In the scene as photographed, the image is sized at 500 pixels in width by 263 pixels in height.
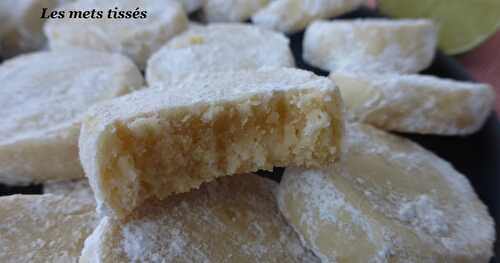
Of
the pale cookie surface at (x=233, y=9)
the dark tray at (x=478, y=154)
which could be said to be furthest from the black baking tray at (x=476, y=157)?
the pale cookie surface at (x=233, y=9)

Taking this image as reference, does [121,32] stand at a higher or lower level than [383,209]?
higher

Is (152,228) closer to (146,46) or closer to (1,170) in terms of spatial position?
(1,170)

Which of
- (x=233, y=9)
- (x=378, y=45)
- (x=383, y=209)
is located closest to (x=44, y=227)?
(x=383, y=209)

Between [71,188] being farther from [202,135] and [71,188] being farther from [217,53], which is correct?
[217,53]

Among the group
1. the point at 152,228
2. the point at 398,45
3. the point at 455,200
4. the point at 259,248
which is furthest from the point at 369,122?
the point at 152,228

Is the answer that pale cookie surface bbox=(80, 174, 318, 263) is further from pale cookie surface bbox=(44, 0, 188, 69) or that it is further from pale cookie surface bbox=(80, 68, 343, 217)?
pale cookie surface bbox=(44, 0, 188, 69)

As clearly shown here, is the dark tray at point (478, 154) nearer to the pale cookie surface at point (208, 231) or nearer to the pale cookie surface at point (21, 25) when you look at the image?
the pale cookie surface at point (208, 231)
